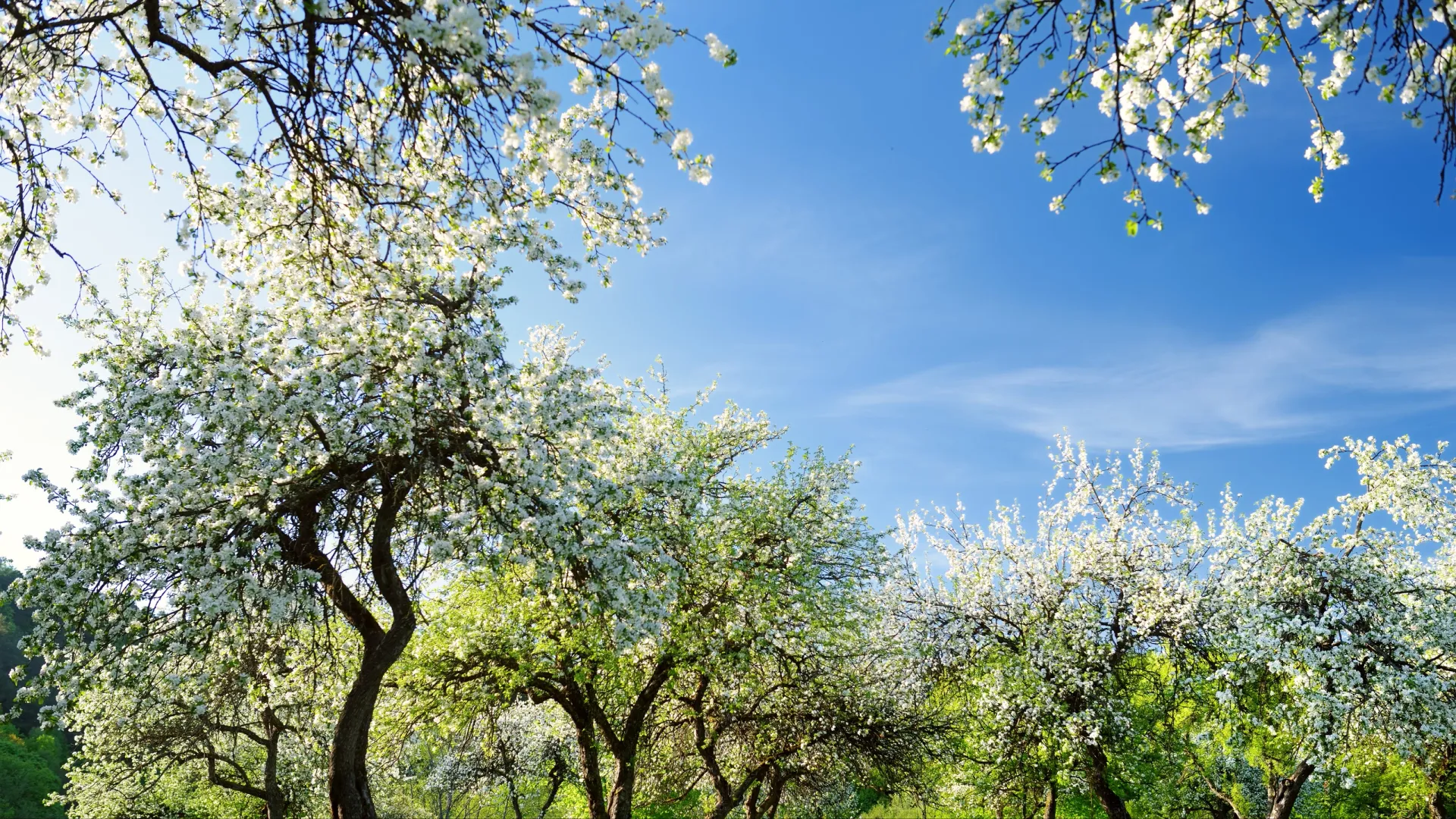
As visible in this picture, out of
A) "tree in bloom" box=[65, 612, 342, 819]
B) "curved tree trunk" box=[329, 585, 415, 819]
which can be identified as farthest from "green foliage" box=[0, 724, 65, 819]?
"curved tree trunk" box=[329, 585, 415, 819]

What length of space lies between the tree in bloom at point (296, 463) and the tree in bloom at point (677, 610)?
1695 mm

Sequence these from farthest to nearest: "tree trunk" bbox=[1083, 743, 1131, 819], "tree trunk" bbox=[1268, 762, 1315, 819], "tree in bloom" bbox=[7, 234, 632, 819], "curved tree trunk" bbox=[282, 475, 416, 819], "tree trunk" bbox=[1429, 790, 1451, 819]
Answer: "tree trunk" bbox=[1429, 790, 1451, 819], "tree trunk" bbox=[1083, 743, 1131, 819], "tree trunk" bbox=[1268, 762, 1315, 819], "curved tree trunk" bbox=[282, 475, 416, 819], "tree in bloom" bbox=[7, 234, 632, 819]

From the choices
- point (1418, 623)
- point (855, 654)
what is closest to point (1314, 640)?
point (1418, 623)

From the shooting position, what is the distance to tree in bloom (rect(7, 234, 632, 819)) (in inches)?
346

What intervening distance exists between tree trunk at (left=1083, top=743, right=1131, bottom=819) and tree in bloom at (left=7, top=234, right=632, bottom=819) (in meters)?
15.7

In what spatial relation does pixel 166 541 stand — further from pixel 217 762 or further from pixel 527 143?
pixel 217 762

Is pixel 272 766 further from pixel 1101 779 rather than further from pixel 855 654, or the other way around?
pixel 1101 779

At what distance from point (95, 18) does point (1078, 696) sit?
72.0ft

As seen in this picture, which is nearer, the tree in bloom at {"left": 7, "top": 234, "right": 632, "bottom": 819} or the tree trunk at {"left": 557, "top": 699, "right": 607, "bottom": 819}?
the tree in bloom at {"left": 7, "top": 234, "right": 632, "bottom": 819}

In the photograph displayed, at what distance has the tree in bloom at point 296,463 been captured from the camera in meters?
8.79

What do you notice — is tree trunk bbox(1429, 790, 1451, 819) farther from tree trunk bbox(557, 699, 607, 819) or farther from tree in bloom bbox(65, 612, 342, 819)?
tree in bloom bbox(65, 612, 342, 819)

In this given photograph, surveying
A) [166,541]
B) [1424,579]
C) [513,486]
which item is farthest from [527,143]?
[1424,579]

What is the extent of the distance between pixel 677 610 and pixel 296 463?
8.25 m

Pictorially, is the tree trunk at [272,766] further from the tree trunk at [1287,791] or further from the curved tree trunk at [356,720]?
the tree trunk at [1287,791]
